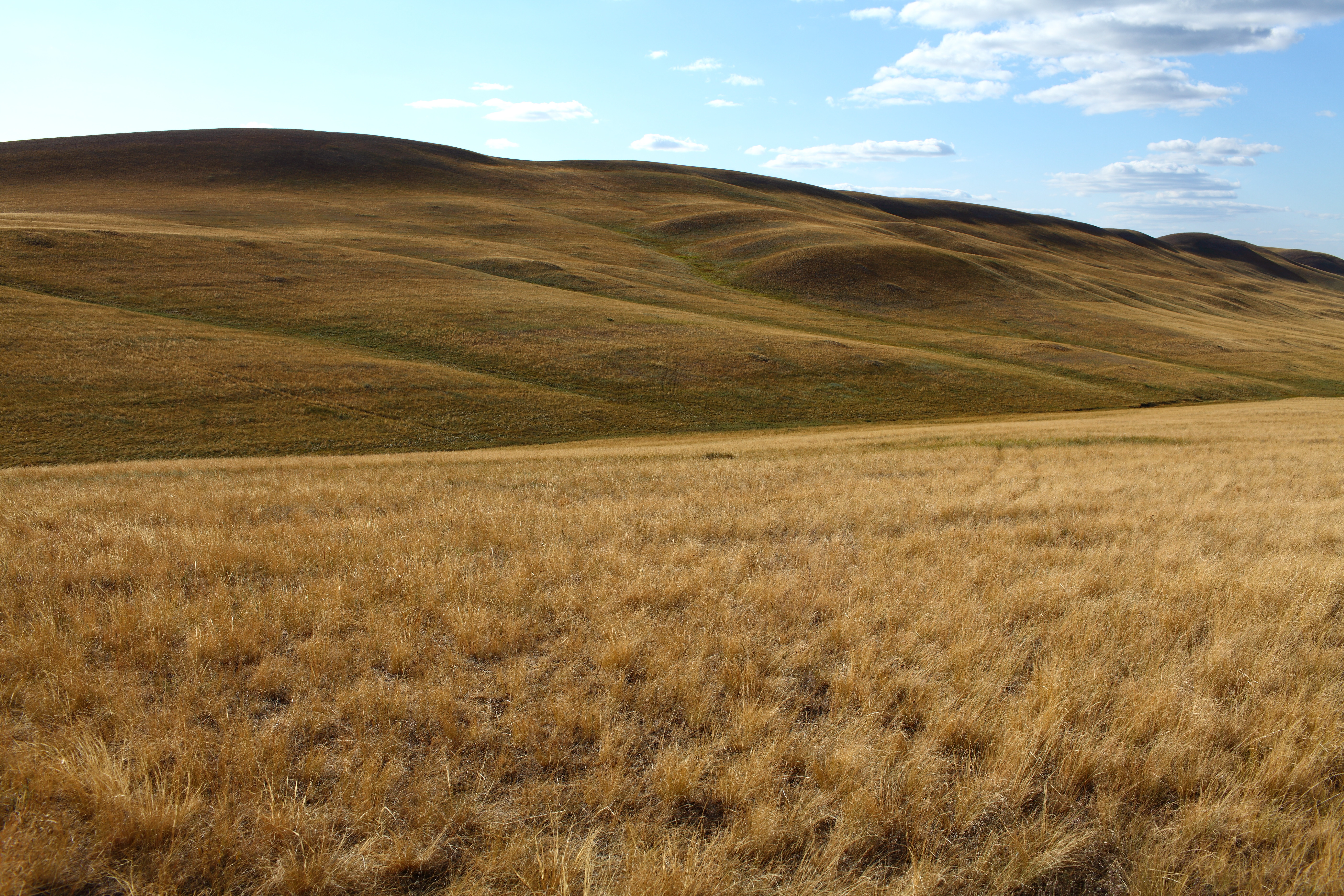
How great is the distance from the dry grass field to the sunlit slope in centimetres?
2922

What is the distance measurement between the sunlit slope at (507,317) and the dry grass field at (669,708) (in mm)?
29216

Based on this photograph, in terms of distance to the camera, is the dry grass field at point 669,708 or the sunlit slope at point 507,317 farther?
the sunlit slope at point 507,317

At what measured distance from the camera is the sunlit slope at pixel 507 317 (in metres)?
37.5

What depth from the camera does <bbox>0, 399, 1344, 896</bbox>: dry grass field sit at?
3174 millimetres

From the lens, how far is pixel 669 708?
449 cm

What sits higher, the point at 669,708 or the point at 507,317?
the point at 507,317

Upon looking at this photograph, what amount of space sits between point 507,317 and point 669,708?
53160 mm

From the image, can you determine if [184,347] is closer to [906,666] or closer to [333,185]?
[906,666]

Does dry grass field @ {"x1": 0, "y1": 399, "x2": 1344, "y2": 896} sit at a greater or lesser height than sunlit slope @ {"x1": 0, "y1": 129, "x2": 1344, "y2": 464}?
lesser

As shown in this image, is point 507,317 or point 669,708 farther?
point 507,317

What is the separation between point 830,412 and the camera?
44.3m

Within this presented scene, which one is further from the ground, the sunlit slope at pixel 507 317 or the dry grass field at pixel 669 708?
the sunlit slope at pixel 507 317

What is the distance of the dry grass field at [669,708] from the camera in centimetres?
317

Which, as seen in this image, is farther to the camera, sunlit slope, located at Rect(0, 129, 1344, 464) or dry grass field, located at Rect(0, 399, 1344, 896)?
sunlit slope, located at Rect(0, 129, 1344, 464)
